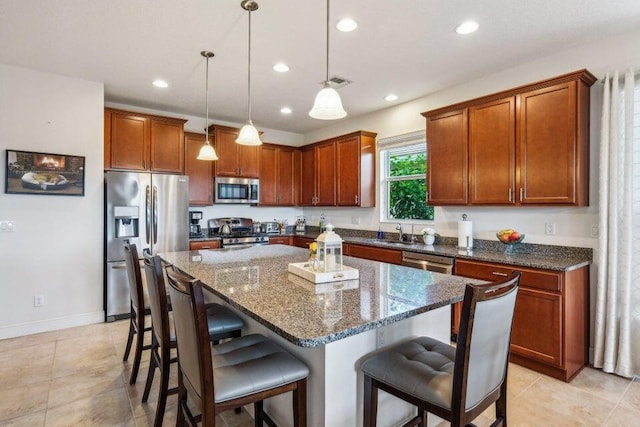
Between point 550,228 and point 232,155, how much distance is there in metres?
4.07

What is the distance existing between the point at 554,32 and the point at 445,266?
6.90 feet

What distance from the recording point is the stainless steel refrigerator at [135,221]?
152 inches

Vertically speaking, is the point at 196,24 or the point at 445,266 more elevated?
the point at 196,24

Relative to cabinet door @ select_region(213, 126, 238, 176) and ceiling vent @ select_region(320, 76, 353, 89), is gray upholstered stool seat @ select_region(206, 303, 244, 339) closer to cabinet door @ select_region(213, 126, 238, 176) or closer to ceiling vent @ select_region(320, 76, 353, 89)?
ceiling vent @ select_region(320, 76, 353, 89)

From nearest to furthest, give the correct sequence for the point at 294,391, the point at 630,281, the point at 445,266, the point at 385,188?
1. the point at 294,391
2. the point at 630,281
3. the point at 445,266
4. the point at 385,188

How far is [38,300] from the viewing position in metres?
3.56

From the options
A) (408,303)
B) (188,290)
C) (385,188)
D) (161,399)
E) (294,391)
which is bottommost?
(161,399)

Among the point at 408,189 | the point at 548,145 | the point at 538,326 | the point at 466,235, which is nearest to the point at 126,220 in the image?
the point at 408,189

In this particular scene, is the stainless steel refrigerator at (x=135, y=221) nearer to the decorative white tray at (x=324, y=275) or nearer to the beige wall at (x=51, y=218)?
the beige wall at (x=51, y=218)

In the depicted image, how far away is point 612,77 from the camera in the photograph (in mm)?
2727

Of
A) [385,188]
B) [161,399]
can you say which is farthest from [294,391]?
[385,188]

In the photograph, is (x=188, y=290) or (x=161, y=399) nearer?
(x=188, y=290)

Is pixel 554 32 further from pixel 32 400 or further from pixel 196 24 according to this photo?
pixel 32 400

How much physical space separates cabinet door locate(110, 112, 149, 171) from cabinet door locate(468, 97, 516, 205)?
12.4ft
